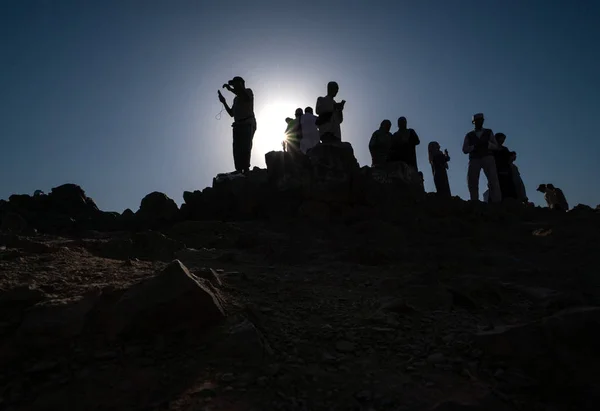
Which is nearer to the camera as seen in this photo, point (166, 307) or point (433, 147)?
point (166, 307)

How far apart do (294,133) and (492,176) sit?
4057 mm

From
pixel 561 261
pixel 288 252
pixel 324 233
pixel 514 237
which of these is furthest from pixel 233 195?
pixel 561 261

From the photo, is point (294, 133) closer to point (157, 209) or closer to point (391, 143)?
point (391, 143)

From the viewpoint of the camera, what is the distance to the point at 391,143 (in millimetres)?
8586

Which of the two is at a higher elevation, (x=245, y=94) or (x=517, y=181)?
(x=245, y=94)

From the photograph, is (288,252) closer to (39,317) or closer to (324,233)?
(324,233)

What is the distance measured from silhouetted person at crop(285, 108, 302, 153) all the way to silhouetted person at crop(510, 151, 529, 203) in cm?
453

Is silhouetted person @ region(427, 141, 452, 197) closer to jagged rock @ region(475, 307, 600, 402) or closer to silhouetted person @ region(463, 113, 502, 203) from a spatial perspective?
silhouetted person @ region(463, 113, 502, 203)

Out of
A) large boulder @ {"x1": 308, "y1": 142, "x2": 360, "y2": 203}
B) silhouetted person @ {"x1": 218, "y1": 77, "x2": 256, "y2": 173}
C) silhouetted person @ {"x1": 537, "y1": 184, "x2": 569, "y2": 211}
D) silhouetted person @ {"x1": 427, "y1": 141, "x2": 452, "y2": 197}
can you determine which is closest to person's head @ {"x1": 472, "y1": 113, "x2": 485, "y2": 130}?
silhouetted person @ {"x1": 427, "y1": 141, "x2": 452, "y2": 197}

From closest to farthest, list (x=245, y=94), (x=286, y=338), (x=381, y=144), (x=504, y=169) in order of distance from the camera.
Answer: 1. (x=286, y=338)
2. (x=381, y=144)
3. (x=504, y=169)
4. (x=245, y=94)

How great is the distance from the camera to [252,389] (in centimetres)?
186

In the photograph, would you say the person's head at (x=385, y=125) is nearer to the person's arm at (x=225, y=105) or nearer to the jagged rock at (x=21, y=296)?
the person's arm at (x=225, y=105)

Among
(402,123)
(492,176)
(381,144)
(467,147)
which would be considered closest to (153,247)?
(381,144)

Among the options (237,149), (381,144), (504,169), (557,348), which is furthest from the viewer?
(237,149)
